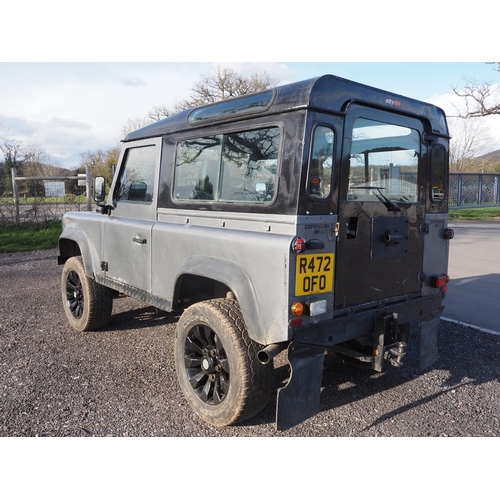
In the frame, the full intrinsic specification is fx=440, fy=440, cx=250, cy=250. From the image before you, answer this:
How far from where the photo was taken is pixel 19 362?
14.4ft

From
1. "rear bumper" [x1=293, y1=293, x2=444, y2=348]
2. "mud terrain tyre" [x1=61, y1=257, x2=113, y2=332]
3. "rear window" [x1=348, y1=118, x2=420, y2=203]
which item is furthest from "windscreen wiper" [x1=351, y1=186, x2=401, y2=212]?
"mud terrain tyre" [x1=61, y1=257, x2=113, y2=332]

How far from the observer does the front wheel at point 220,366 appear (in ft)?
9.95

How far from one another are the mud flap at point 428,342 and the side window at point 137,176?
2.75 metres

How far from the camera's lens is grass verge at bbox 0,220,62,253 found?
11438 millimetres

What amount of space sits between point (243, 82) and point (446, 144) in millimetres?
28604

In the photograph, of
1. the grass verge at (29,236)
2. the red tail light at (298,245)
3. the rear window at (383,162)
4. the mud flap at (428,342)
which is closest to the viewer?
the red tail light at (298,245)

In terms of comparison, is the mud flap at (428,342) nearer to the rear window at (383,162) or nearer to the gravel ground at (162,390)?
the gravel ground at (162,390)

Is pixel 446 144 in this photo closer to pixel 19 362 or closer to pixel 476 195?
pixel 19 362

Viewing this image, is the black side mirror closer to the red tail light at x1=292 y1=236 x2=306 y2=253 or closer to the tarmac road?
the red tail light at x1=292 y1=236 x2=306 y2=253

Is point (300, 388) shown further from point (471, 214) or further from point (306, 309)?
point (471, 214)

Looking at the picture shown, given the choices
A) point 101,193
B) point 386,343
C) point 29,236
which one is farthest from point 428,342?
point 29,236

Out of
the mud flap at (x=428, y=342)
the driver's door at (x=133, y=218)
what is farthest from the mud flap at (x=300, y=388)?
the driver's door at (x=133, y=218)

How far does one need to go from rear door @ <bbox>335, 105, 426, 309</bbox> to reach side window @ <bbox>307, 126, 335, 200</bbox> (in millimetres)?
127

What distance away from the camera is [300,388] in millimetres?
2877
